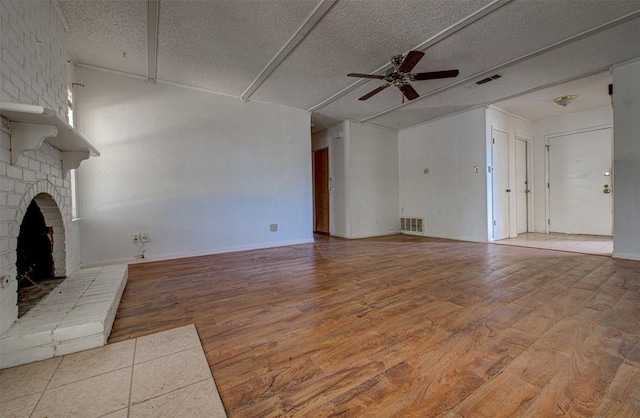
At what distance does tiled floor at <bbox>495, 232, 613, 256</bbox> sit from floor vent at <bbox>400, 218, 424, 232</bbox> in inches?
63.5

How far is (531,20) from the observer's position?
2.56 m

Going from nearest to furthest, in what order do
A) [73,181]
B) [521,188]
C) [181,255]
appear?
[73,181], [181,255], [521,188]

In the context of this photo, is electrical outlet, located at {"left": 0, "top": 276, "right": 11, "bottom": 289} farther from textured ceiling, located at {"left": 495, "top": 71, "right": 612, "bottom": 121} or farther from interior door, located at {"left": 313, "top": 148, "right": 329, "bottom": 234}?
textured ceiling, located at {"left": 495, "top": 71, "right": 612, "bottom": 121}

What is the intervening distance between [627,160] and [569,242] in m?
1.81

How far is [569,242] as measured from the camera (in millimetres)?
4660

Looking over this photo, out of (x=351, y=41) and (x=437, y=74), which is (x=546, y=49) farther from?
(x=351, y=41)

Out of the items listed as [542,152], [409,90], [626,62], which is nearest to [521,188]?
[542,152]

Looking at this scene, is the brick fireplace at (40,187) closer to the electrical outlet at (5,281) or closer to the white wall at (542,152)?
the electrical outlet at (5,281)

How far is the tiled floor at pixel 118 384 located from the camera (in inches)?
42.9

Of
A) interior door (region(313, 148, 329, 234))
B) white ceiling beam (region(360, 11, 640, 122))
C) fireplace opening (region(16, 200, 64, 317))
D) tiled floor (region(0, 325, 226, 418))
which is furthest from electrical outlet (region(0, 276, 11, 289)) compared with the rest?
interior door (region(313, 148, 329, 234))

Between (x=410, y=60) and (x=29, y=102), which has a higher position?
(x=410, y=60)

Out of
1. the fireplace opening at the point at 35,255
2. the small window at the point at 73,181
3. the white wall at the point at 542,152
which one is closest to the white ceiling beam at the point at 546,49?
the white wall at the point at 542,152

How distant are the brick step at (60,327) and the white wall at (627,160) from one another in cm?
566

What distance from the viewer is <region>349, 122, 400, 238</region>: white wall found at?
5.88 m
